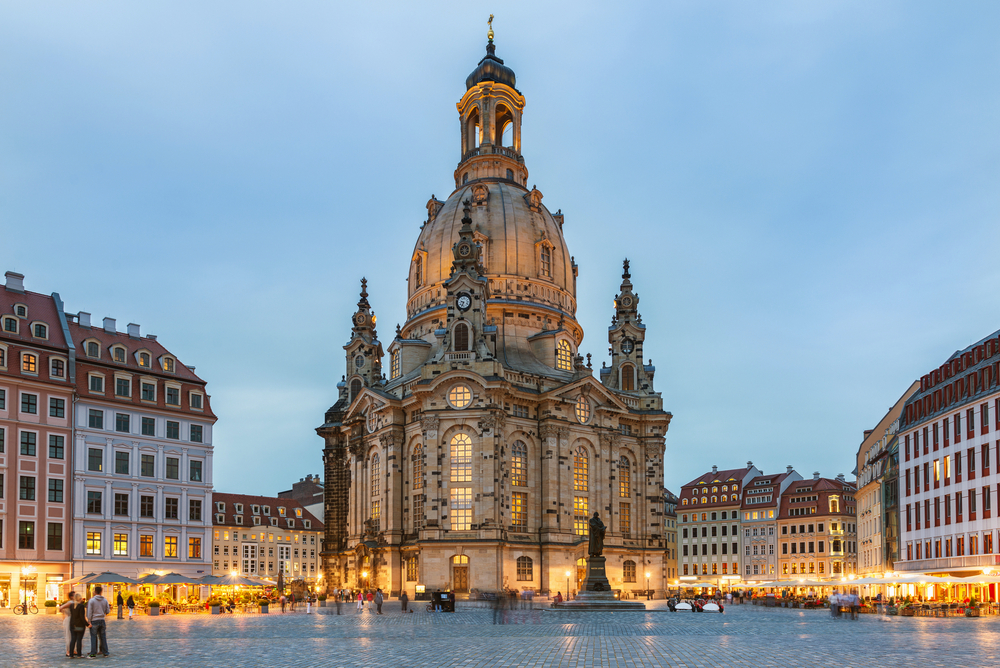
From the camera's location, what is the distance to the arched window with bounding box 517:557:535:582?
87.9 m

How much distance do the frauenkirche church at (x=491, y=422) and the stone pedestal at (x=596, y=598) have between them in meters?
20.1

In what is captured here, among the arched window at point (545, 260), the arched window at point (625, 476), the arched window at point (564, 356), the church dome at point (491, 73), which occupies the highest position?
the church dome at point (491, 73)

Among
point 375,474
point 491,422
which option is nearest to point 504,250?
point 491,422

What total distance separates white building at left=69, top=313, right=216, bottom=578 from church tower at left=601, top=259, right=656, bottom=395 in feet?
136

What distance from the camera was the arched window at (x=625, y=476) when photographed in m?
99.6

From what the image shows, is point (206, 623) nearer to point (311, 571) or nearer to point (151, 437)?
point (151, 437)

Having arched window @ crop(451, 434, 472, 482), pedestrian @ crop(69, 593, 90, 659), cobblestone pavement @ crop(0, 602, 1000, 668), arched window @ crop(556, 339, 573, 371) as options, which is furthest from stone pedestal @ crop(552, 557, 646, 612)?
pedestrian @ crop(69, 593, 90, 659)

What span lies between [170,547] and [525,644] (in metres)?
49.2

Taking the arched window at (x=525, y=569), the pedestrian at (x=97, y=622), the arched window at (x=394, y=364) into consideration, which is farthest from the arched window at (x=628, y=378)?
the pedestrian at (x=97, y=622)

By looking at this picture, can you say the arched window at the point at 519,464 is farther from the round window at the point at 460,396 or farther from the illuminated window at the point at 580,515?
the round window at the point at 460,396

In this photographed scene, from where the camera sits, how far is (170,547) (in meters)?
74.9

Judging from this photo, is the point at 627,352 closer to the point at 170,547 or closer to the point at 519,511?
the point at 519,511

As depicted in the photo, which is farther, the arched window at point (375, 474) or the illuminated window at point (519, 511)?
the arched window at point (375, 474)

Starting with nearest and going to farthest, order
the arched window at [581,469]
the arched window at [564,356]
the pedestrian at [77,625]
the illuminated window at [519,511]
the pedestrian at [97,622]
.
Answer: the pedestrian at [77,625]
the pedestrian at [97,622]
the illuminated window at [519,511]
the arched window at [581,469]
the arched window at [564,356]
